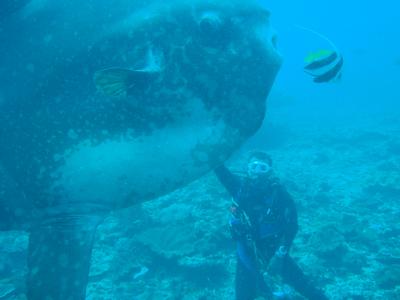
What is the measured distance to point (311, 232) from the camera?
29.0ft

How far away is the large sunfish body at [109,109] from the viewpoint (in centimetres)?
234

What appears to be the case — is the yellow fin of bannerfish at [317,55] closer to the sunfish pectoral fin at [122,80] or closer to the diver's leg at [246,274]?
the diver's leg at [246,274]

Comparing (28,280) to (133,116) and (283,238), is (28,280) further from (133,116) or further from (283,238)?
(283,238)

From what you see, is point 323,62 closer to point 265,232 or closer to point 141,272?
point 265,232

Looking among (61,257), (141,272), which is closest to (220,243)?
(141,272)

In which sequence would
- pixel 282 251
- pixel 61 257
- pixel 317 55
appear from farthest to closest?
pixel 282 251, pixel 317 55, pixel 61 257

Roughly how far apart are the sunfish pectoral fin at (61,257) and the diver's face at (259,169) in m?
4.05

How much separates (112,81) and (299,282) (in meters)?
Result: 5.50

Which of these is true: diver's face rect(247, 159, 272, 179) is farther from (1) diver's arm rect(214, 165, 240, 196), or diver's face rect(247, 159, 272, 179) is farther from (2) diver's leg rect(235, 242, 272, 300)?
(2) diver's leg rect(235, 242, 272, 300)

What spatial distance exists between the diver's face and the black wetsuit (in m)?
0.13

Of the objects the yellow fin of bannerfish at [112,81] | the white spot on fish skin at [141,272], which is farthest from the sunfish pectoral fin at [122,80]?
the white spot on fish skin at [141,272]

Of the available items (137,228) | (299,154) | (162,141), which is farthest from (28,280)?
(299,154)

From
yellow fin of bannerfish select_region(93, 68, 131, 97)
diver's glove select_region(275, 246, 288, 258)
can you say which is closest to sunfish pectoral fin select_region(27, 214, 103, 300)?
yellow fin of bannerfish select_region(93, 68, 131, 97)

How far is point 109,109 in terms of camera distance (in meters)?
2.38
